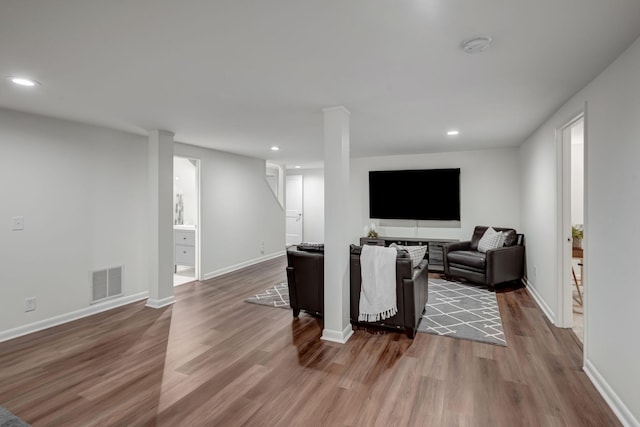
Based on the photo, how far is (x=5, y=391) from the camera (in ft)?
7.64

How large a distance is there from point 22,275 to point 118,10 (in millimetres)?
3206

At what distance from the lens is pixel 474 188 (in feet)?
19.7

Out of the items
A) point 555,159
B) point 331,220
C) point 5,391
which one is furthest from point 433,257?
point 5,391

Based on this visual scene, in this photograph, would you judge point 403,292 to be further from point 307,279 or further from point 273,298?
point 273,298

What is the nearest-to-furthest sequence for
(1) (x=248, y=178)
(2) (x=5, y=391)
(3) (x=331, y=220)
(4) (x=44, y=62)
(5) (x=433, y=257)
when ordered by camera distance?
(4) (x=44, y=62)
(2) (x=5, y=391)
(3) (x=331, y=220)
(5) (x=433, y=257)
(1) (x=248, y=178)

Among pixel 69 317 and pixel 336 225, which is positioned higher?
pixel 336 225

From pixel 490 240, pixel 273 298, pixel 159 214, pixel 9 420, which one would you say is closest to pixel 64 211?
pixel 159 214

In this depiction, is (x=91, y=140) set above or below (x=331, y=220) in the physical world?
above

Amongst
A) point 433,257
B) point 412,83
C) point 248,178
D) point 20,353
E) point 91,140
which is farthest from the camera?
point 248,178

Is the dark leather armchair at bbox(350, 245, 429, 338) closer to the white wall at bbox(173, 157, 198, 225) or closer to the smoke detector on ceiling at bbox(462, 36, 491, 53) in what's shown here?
the smoke detector on ceiling at bbox(462, 36, 491, 53)

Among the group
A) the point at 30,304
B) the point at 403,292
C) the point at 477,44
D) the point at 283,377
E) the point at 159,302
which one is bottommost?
the point at 283,377

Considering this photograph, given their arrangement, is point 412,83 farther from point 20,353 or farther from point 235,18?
point 20,353

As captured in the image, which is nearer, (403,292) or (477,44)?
(477,44)

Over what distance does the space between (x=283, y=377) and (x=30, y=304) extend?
2.94 m
